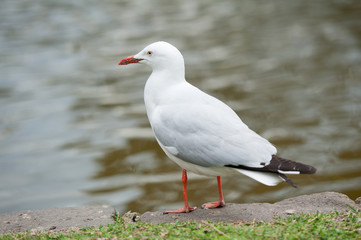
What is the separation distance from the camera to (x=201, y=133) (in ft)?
13.6

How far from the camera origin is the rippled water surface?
6793 millimetres

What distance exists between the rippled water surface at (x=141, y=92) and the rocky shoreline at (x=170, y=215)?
1.40 meters

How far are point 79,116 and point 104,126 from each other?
621 mm

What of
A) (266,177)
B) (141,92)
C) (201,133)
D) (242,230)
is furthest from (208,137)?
(141,92)

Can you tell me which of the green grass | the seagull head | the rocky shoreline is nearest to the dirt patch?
the rocky shoreline

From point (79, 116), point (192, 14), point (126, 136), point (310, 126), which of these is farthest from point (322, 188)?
point (192, 14)

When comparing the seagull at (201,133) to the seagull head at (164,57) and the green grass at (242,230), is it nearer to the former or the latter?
the seagull head at (164,57)

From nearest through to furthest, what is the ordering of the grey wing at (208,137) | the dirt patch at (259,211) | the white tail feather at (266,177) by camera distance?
the white tail feather at (266,177)
the grey wing at (208,137)
the dirt patch at (259,211)

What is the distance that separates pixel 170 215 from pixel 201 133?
742 millimetres

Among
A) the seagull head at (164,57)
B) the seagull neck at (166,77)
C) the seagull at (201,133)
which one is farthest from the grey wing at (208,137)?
the seagull head at (164,57)

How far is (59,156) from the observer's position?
25.2 feet

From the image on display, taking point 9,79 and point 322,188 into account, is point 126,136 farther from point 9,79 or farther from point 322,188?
point 9,79

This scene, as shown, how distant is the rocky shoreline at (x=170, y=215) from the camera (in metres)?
4.34

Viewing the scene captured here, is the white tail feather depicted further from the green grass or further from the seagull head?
the seagull head
